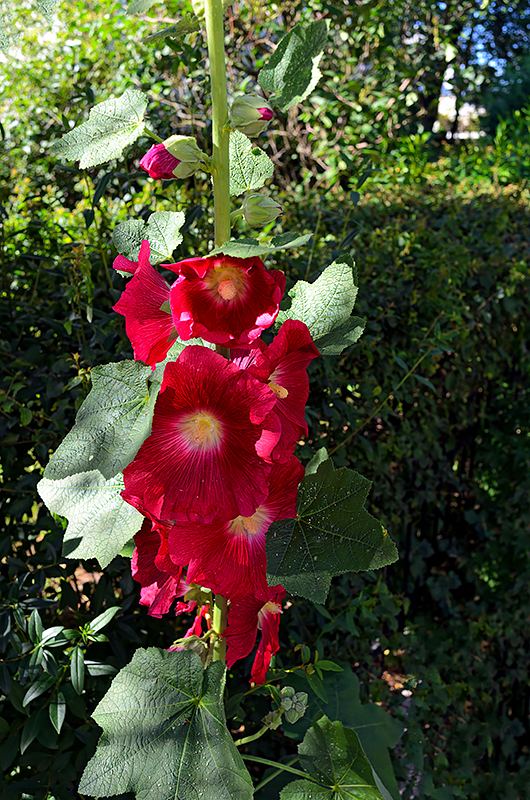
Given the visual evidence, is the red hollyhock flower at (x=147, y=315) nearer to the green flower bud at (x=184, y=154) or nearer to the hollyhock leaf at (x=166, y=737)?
the green flower bud at (x=184, y=154)

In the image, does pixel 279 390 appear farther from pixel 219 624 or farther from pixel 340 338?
pixel 219 624

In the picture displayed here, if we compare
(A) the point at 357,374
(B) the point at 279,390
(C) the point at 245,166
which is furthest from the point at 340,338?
(A) the point at 357,374

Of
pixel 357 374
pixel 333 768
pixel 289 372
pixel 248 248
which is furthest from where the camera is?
pixel 357 374

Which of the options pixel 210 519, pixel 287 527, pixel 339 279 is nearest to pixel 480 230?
pixel 339 279

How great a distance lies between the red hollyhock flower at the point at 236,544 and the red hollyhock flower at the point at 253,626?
0.05 metres

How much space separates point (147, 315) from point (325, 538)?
396 mm

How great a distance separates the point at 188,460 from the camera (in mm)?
706

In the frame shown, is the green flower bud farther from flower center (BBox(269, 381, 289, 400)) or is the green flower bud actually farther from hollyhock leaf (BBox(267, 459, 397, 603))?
hollyhock leaf (BBox(267, 459, 397, 603))

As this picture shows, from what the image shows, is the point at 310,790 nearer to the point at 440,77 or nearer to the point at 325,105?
the point at 325,105

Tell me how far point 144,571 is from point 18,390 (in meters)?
0.65

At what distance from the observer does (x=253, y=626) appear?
93 cm

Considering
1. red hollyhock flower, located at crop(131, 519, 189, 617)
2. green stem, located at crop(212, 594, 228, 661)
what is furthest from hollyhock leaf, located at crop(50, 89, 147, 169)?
green stem, located at crop(212, 594, 228, 661)

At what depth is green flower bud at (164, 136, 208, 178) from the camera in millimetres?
770

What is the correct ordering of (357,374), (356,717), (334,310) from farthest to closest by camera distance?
(357,374)
(356,717)
(334,310)
